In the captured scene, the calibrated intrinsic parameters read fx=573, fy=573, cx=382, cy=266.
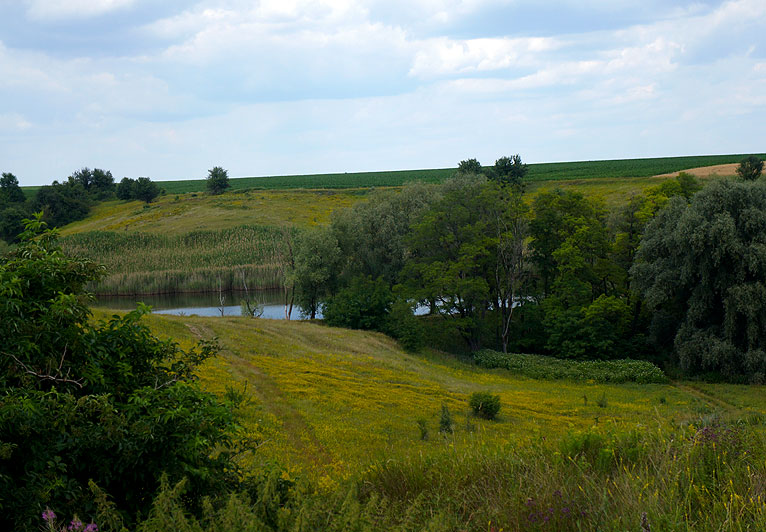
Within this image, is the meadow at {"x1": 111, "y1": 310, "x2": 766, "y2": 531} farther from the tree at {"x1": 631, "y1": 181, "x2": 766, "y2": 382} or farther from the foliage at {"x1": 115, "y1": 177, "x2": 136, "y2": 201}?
the foliage at {"x1": 115, "y1": 177, "x2": 136, "y2": 201}

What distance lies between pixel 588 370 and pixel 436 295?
14.1m

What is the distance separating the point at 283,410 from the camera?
21.0 meters

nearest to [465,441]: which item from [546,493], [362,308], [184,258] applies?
[546,493]

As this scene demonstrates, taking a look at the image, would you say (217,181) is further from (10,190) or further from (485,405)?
(485,405)

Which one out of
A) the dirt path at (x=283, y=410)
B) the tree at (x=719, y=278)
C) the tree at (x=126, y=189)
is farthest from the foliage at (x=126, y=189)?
the tree at (x=719, y=278)

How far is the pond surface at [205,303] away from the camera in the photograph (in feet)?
223

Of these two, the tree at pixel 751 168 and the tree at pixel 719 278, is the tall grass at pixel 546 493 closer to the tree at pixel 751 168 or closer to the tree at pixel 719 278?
the tree at pixel 719 278

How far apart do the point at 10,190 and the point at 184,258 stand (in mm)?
70829

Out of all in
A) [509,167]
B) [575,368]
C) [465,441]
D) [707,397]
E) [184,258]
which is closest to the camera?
[465,441]

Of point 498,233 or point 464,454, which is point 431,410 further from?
point 498,233

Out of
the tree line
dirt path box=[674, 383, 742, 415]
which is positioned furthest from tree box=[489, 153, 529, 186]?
dirt path box=[674, 383, 742, 415]

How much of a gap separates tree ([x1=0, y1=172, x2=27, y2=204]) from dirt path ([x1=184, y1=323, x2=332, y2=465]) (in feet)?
419

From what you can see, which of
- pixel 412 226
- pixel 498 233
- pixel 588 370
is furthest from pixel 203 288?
pixel 588 370

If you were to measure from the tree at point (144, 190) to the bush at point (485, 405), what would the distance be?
12800cm
